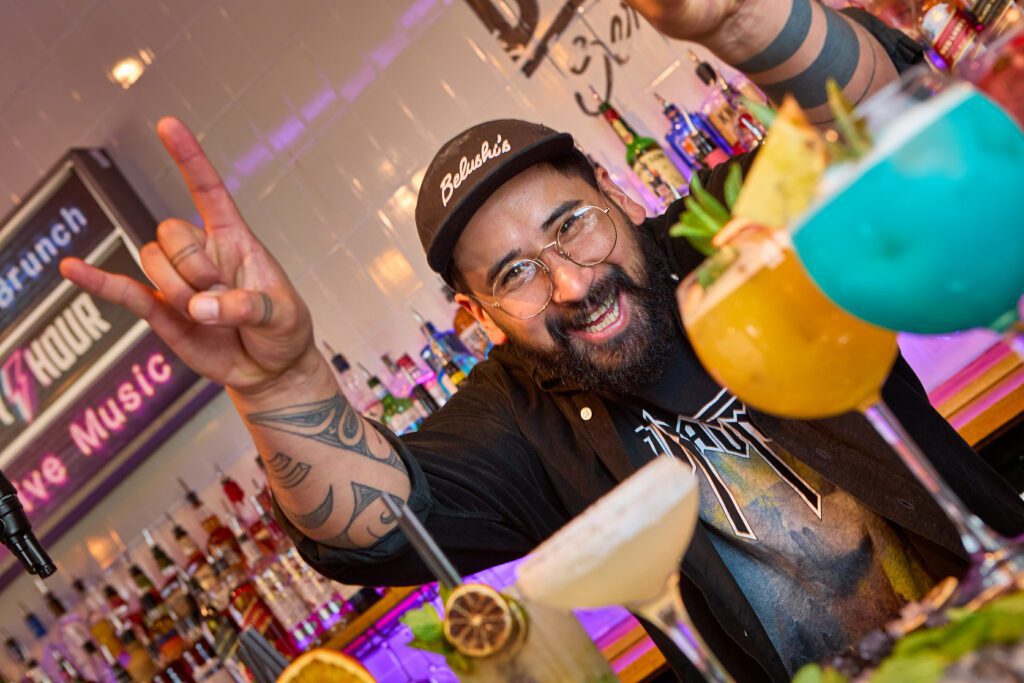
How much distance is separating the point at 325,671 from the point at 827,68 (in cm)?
92

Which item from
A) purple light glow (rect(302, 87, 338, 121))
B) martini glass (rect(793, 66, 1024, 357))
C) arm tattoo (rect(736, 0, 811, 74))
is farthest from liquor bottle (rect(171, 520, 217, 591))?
martini glass (rect(793, 66, 1024, 357))

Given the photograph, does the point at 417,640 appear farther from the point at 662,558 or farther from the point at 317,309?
the point at 317,309

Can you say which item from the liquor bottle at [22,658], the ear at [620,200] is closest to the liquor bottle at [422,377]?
the ear at [620,200]

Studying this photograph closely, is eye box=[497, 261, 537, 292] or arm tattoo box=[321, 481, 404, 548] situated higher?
eye box=[497, 261, 537, 292]

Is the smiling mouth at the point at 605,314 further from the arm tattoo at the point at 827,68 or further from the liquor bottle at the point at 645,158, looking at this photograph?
the liquor bottle at the point at 645,158

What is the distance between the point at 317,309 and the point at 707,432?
2.35m

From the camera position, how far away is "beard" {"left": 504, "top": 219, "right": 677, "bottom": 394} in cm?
169

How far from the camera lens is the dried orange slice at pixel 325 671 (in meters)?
0.99

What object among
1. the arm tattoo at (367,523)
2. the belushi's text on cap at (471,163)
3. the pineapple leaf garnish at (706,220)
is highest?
the belushi's text on cap at (471,163)

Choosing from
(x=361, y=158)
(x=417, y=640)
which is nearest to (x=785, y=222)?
(x=417, y=640)

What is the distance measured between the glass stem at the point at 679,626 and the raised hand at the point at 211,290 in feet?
1.71

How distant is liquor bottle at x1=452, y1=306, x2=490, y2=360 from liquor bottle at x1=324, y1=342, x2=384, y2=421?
0.42 m

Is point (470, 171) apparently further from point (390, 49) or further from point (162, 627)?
point (162, 627)

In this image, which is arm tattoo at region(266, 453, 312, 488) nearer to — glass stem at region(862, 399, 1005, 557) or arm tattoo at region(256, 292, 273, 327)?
arm tattoo at region(256, 292, 273, 327)
